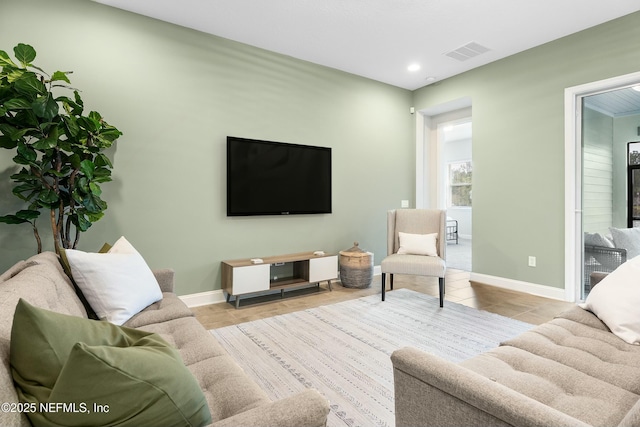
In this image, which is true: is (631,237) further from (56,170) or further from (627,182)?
(56,170)

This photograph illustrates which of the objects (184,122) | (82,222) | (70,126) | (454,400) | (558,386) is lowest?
(558,386)

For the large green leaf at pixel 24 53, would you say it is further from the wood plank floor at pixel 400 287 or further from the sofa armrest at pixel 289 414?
the sofa armrest at pixel 289 414

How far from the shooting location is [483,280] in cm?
450

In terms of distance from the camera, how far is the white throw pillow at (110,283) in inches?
68.9

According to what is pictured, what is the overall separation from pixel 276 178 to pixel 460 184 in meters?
6.96

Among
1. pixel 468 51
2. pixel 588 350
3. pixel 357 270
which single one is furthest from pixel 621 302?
pixel 468 51

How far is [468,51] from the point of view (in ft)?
13.1

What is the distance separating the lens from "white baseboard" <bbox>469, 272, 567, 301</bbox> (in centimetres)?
377

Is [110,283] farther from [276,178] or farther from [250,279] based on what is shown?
[276,178]

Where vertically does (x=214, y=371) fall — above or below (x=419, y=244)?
below

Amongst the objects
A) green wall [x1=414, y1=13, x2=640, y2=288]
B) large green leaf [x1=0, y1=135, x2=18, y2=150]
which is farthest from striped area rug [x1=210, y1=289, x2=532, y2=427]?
large green leaf [x1=0, y1=135, x2=18, y2=150]

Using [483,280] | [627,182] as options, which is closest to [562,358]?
[627,182]

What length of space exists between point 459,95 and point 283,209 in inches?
119

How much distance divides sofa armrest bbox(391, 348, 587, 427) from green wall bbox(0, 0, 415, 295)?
2909mm
